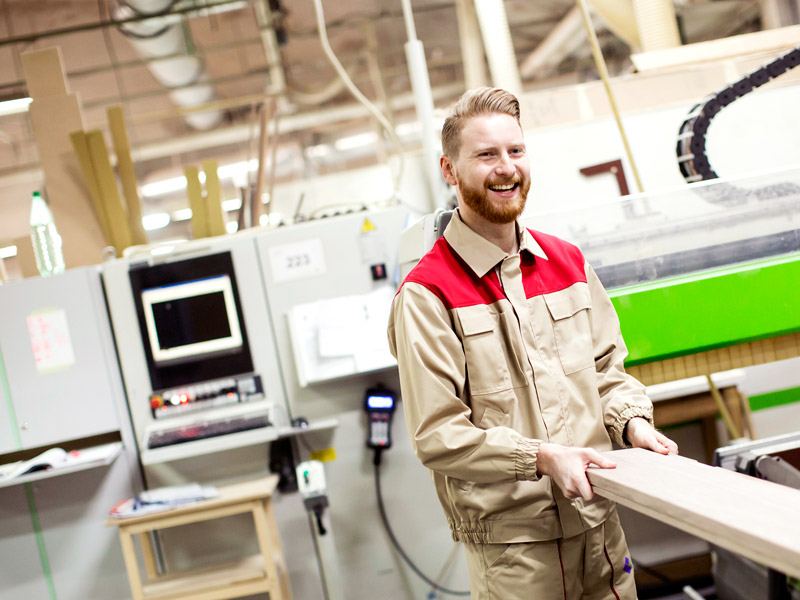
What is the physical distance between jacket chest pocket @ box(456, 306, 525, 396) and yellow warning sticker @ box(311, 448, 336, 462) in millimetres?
1617

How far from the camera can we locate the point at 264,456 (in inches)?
112

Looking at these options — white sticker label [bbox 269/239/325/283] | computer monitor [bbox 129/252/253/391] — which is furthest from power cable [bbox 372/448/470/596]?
white sticker label [bbox 269/239/325/283]

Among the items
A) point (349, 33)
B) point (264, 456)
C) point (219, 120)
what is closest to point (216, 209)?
point (264, 456)

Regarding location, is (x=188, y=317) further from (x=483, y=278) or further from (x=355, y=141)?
(x=355, y=141)

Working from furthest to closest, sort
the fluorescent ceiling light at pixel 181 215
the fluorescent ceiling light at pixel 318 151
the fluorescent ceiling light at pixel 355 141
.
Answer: the fluorescent ceiling light at pixel 355 141 → the fluorescent ceiling light at pixel 318 151 → the fluorescent ceiling light at pixel 181 215

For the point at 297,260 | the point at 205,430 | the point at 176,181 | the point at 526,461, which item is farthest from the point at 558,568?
the point at 176,181

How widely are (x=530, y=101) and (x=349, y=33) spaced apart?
3754 mm

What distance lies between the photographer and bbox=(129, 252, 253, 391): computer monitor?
9.30 ft

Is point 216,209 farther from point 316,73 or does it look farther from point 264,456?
point 316,73

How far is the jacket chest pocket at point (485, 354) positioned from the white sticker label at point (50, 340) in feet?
6.80

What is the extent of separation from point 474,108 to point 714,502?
0.82m

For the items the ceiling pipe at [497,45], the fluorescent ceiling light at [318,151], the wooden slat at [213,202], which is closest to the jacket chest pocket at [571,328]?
the wooden slat at [213,202]

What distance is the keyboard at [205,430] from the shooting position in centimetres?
266

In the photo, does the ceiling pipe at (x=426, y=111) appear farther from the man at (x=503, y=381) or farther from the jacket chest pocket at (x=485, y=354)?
the jacket chest pocket at (x=485, y=354)
